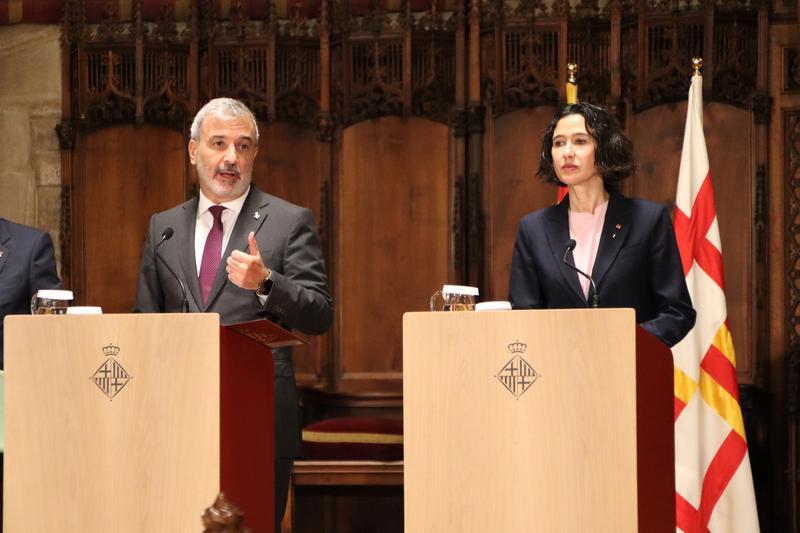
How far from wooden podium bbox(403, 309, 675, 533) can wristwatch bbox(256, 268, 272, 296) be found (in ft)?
1.41

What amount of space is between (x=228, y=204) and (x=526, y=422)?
1187mm

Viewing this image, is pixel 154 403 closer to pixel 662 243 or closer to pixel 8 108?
pixel 662 243

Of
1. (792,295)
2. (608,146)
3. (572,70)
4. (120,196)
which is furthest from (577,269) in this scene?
(120,196)

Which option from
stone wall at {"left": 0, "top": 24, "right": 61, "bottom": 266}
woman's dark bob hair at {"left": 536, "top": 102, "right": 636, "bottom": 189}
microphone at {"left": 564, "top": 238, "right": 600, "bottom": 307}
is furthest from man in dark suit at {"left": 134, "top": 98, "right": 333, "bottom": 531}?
stone wall at {"left": 0, "top": 24, "right": 61, "bottom": 266}

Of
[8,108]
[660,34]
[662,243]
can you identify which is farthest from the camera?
[8,108]

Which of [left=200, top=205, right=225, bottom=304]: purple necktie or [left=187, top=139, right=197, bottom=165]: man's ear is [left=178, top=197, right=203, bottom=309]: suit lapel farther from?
[left=187, top=139, right=197, bottom=165]: man's ear

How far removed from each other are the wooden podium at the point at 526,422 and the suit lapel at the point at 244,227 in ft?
2.24

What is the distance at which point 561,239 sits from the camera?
3.41 m

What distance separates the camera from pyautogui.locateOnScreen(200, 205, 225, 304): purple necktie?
3.22 m

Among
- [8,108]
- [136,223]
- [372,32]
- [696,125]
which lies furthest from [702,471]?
[8,108]

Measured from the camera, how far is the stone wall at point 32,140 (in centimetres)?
620

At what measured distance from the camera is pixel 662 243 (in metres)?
3.38

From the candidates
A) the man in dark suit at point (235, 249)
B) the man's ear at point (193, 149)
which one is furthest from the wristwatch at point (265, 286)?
the man's ear at point (193, 149)

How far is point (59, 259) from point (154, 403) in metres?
3.77
